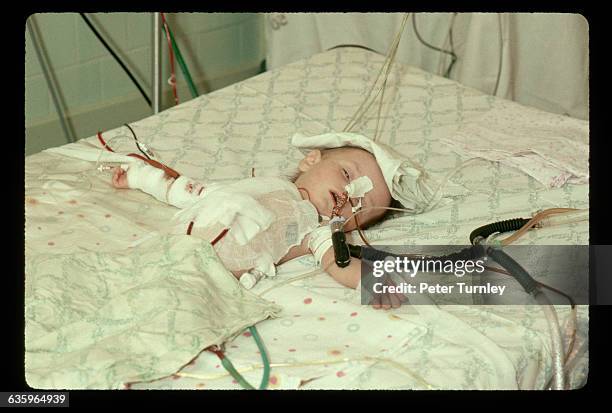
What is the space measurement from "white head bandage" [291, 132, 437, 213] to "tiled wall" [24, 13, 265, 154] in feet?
2.28

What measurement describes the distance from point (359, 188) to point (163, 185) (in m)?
0.38

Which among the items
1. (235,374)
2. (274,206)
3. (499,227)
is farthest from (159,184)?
(499,227)

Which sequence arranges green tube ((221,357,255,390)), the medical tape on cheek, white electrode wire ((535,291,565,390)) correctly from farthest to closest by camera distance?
the medical tape on cheek
white electrode wire ((535,291,565,390))
green tube ((221,357,255,390))

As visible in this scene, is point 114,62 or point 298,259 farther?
point 114,62

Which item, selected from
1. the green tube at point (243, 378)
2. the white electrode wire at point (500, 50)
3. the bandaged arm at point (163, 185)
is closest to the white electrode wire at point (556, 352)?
the green tube at point (243, 378)

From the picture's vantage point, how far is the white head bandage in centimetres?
169

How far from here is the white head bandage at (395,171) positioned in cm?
169

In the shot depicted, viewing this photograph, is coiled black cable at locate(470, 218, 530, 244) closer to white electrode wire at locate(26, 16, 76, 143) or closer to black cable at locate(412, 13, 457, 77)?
black cable at locate(412, 13, 457, 77)

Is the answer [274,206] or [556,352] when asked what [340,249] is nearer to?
[274,206]

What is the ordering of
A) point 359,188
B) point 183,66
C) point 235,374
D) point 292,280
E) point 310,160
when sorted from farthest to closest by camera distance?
point 183,66 < point 310,160 < point 359,188 < point 292,280 < point 235,374

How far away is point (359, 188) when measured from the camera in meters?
1.67

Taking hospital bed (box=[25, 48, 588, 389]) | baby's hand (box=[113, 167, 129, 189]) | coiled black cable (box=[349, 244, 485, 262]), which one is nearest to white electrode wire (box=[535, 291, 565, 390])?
hospital bed (box=[25, 48, 588, 389])

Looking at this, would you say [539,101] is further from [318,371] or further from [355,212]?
→ [318,371]

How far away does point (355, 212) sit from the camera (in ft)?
5.43
